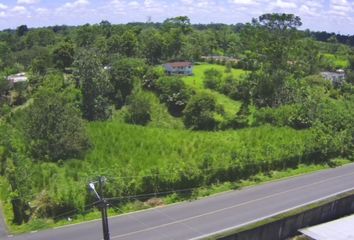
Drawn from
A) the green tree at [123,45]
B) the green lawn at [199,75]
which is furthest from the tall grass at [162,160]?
the green tree at [123,45]

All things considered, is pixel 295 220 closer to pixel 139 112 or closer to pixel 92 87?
pixel 139 112

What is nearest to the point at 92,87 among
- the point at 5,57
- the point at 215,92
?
the point at 215,92

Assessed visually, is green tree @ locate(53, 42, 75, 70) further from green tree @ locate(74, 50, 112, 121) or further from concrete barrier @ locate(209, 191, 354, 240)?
concrete barrier @ locate(209, 191, 354, 240)

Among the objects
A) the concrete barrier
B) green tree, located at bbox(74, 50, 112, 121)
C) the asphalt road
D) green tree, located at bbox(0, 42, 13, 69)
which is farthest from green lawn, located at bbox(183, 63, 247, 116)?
green tree, located at bbox(0, 42, 13, 69)

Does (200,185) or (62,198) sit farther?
(200,185)

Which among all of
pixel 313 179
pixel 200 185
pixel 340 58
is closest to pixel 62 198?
pixel 200 185

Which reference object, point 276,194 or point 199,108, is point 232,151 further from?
point 199,108

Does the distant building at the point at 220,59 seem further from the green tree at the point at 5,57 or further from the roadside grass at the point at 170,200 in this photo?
the roadside grass at the point at 170,200
